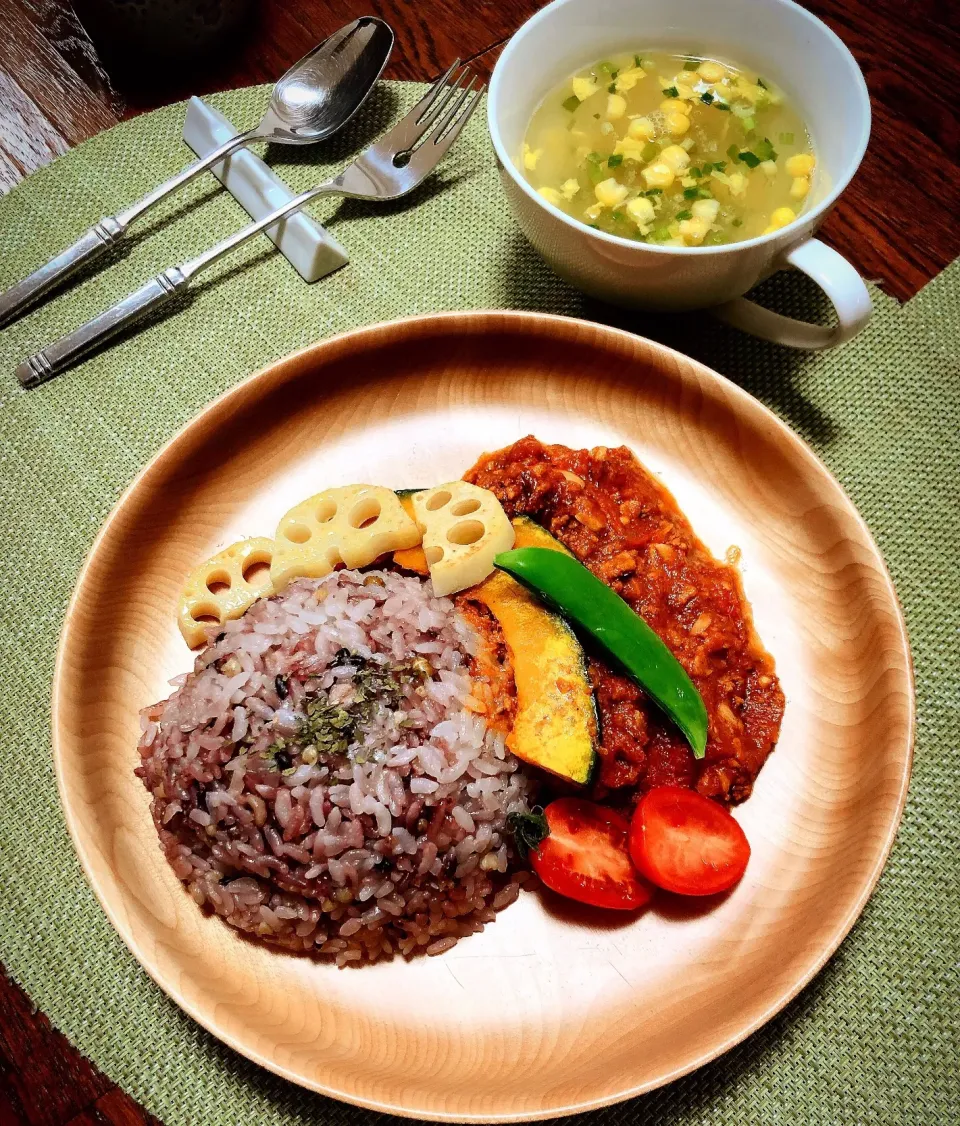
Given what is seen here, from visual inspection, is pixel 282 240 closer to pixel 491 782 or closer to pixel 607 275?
pixel 607 275

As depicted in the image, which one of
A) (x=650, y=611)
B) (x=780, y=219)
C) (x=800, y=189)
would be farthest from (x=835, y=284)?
(x=650, y=611)

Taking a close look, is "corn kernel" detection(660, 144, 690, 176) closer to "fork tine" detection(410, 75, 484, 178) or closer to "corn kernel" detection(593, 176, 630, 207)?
"corn kernel" detection(593, 176, 630, 207)

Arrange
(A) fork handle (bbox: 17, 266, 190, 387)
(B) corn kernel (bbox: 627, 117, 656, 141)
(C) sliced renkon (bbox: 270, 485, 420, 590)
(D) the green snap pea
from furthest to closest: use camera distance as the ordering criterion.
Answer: (A) fork handle (bbox: 17, 266, 190, 387) < (B) corn kernel (bbox: 627, 117, 656, 141) < (C) sliced renkon (bbox: 270, 485, 420, 590) < (D) the green snap pea

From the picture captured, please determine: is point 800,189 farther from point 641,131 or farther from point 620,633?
point 620,633

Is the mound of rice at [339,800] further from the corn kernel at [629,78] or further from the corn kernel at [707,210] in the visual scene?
the corn kernel at [629,78]

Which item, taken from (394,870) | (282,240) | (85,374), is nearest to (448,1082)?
(394,870)

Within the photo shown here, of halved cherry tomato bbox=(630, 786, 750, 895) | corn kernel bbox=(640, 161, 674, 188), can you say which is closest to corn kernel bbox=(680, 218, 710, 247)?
corn kernel bbox=(640, 161, 674, 188)
